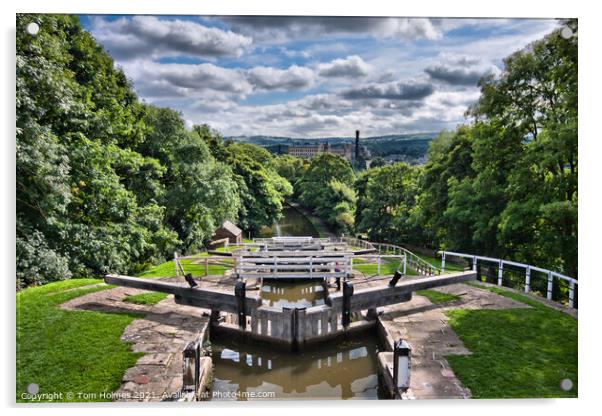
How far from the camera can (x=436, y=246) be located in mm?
14672

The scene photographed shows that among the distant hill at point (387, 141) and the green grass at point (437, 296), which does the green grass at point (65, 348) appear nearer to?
the distant hill at point (387, 141)

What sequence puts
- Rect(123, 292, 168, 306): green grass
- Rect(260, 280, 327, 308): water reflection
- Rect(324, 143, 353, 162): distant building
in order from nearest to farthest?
1. Rect(123, 292, 168, 306): green grass
2. Rect(324, 143, 353, 162): distant building
3. Rect(260, 280, 327, 308): water reflection

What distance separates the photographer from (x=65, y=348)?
4.65 m

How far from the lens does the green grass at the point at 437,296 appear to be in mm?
6902

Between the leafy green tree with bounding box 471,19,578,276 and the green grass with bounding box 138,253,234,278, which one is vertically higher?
the leafy green tree with bounding box 471,19,578,276

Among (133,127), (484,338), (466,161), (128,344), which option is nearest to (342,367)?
(484,338)

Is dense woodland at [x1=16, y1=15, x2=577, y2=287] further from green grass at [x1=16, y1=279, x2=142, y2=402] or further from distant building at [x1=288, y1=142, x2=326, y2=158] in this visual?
distant building at [x1=288, y1=142, x2=326, y2=158]

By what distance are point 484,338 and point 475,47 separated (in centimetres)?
385

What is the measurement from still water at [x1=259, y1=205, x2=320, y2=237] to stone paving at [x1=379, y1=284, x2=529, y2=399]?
44.6ft

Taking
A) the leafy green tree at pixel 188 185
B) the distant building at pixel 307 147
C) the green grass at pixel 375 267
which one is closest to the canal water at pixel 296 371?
the green grass at pixel 375 267

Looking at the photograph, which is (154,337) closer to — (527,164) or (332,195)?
(527,164)

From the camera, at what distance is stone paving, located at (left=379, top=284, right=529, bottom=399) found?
4.15m

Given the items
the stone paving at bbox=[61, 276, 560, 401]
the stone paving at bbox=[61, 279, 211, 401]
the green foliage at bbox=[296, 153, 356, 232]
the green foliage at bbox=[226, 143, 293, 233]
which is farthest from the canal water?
the green foliage at bbox=[226, 143, 293, 233]

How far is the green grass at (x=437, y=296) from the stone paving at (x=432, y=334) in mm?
113
